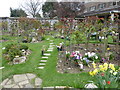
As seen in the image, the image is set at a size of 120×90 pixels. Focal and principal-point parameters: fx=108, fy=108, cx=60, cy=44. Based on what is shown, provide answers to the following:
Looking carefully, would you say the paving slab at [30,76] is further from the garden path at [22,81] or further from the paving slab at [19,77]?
the paving slab at [19,77]

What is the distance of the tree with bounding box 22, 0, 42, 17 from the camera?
30.4 m

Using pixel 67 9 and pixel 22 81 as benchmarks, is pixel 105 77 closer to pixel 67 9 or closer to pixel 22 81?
pixel 22 81

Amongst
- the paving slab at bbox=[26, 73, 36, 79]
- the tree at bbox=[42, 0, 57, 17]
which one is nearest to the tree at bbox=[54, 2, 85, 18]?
the tree at bbox=[42, 0, 57, 17]

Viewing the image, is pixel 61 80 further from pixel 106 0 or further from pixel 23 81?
pixel 106 0

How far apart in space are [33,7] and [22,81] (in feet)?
101

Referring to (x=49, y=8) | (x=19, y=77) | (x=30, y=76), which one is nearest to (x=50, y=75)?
(x=30, y=76)

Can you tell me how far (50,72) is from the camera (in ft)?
12.7

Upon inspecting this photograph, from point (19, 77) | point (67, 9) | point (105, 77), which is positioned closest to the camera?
point (105, 77)

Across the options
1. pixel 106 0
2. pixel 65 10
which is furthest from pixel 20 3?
pixel 106 0

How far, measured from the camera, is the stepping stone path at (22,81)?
313 cm

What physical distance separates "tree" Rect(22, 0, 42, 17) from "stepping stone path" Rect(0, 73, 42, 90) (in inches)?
1179

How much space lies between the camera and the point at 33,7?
1219 inches

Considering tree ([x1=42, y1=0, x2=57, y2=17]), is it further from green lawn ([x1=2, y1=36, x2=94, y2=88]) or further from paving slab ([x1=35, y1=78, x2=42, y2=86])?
paving slab ([x1=35, y1=78, x2=42, y2=86])

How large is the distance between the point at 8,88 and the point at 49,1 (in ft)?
92.4
